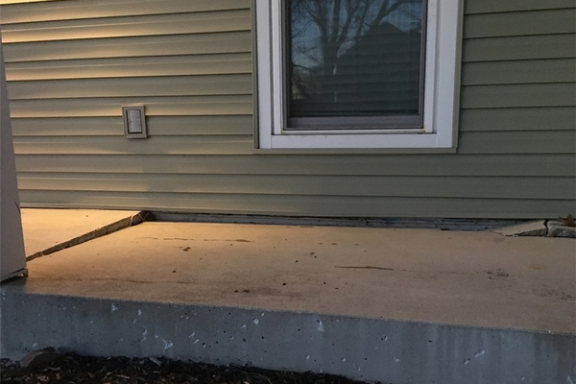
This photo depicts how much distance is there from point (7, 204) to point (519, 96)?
2.63 metres

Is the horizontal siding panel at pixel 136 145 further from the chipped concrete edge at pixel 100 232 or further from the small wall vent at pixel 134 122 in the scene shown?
the chipped concrete edge at pixel 100 232

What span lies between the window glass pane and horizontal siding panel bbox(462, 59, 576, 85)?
30 cm

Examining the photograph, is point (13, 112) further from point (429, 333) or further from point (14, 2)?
point (429, 333)

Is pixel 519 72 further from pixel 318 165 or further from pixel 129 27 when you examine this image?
pixel 129 27

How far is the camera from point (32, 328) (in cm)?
171

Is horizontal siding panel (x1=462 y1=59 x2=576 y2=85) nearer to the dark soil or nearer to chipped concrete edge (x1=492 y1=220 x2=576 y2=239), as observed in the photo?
chipped concrete edge (x1=492 y1=220 x2=576 y2=239)

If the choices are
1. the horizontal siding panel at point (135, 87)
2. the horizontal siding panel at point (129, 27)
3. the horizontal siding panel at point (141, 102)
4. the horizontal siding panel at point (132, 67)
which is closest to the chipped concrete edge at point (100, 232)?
the horizontal siding panel at point (141, 102)

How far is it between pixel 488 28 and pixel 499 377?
1886 mm

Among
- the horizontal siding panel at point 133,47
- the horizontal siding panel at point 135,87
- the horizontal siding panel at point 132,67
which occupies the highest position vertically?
the horizontal siding panel at point 133,47

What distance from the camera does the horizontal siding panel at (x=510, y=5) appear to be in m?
2.31

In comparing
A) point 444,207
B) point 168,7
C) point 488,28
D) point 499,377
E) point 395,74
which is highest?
point 168,7

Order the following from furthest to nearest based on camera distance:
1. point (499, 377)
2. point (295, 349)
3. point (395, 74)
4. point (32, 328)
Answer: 1. point (395, 74)
2. point (32, 328)
3. point (295, 349)
4. point (499, 377)

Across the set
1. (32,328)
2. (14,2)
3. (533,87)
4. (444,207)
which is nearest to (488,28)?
(533,87)

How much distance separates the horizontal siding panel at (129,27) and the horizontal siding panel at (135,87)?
29cm
